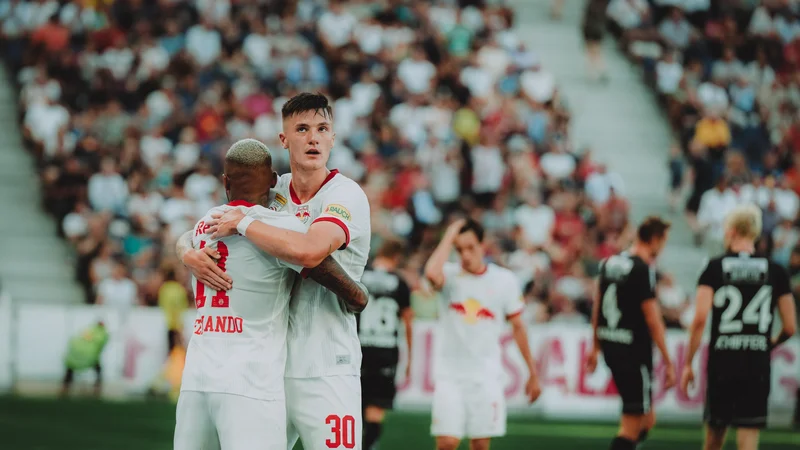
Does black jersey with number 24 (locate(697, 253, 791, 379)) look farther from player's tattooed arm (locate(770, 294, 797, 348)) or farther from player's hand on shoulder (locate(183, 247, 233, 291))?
player's hand on shoulder (locate(183, 247, 233, 291))

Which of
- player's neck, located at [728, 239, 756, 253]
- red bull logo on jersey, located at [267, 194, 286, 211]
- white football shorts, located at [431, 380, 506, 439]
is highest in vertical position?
player's neck, located at [728, 239, 756, 253]

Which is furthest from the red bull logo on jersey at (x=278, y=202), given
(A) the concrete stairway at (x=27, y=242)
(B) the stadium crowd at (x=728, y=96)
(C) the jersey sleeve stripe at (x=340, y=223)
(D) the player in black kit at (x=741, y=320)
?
(B) the stadium crowd at (x=728, y=96)

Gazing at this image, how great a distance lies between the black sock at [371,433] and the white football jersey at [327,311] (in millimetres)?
5025

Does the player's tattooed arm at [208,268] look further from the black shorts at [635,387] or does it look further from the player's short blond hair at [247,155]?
the black shorts at [635,387]

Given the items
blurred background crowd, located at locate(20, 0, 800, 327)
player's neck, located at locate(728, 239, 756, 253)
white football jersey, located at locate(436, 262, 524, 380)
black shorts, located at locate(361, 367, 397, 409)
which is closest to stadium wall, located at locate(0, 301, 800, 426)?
blurred background crowd, located at locate(20, 0, 800, 327)

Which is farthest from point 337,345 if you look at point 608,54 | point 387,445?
point 608,54

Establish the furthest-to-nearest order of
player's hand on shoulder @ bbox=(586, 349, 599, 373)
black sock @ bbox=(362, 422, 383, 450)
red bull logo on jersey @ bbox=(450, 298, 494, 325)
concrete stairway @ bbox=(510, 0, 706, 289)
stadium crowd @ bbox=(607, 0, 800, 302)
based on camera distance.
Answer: concrete stairway @ bbox=(510, 0, 706, 289)
stadium crowd @ bbox=(607, 0, 800, 302)
black sock @ bbox=(362, 422, 383, 450)
player's hand on shoulder @ bbox=(586, 349, 599, 373)
red bull logo on jersey @ bbox=(450, 298, 494, 325)

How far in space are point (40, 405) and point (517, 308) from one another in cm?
853

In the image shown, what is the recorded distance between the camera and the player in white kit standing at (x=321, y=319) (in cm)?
657

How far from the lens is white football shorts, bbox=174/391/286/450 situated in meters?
6.14

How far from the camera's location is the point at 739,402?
1020 centimetres

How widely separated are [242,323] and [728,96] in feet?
71.0

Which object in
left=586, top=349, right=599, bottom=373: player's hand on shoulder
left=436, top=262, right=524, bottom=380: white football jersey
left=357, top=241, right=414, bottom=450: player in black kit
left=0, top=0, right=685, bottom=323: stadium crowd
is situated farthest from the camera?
left=0, top=0, right=685, bottom=323: stadium crowd

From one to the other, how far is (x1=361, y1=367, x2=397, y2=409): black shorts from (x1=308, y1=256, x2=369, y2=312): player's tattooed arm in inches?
207
